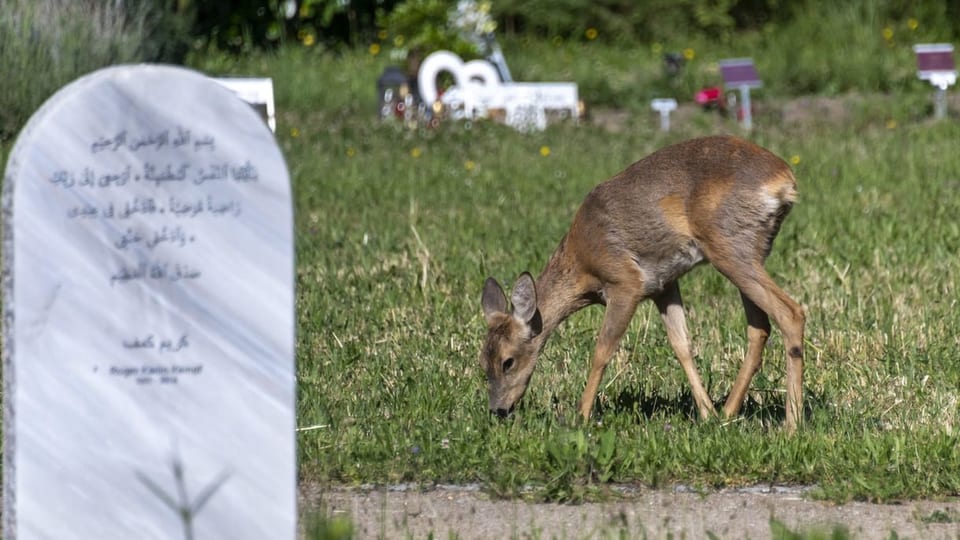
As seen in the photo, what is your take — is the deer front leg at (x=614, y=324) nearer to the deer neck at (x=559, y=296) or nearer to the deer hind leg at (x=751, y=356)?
the deer neck at (x=559, y=296)

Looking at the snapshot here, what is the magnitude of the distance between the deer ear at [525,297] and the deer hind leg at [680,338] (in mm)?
582

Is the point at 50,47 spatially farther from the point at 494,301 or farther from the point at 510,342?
the point at 510,342

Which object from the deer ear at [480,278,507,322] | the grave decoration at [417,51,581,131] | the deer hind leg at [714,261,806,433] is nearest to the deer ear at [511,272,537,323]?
the deer ear at [480,278,507,322]

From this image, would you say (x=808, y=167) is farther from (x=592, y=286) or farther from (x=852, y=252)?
(x=592, y=286)

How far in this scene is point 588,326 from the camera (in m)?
7.89

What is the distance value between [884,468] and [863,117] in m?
10.4

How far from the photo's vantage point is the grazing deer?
618 cm

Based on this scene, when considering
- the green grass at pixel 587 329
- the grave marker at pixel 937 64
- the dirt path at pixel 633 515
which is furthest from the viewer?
the grave marker at pixel 937 64

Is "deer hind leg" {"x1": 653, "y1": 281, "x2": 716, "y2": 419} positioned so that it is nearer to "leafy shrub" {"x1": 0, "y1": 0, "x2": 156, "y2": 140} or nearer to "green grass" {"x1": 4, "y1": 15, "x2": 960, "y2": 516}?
"green grass" {"x1": 4, "y1": 15, "x2": 960, "y2": 516}

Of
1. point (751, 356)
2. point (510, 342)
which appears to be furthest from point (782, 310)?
point (510, 342)

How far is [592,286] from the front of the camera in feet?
21.7

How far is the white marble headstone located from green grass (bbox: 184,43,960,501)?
150 cm

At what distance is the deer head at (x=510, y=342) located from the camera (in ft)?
21.1

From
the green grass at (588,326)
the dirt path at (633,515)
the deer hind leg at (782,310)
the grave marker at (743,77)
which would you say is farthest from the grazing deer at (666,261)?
the grave marker at (743,77)
